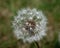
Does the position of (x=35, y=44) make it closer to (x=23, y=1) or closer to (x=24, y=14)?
(x=24, y=14)

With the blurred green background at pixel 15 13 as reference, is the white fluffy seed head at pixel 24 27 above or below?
below

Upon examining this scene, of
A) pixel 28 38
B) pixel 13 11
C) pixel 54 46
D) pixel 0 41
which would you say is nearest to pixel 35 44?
pixel 28 38

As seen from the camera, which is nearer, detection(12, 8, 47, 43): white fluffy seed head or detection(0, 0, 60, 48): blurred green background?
detection(12, 8, 47, 43): white fluffy seed head

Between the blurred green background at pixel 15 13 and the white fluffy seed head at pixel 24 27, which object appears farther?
the blurred green background at pixel 15 13

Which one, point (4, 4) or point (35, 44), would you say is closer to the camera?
point (35, 44)

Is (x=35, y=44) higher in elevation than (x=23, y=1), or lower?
lower

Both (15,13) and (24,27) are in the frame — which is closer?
(24,27)

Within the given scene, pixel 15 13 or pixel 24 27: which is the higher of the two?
pixel 15 13

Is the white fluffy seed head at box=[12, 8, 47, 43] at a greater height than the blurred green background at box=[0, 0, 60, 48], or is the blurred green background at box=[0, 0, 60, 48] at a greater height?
the blurred green background at box=[0, 0, 60, 48]
